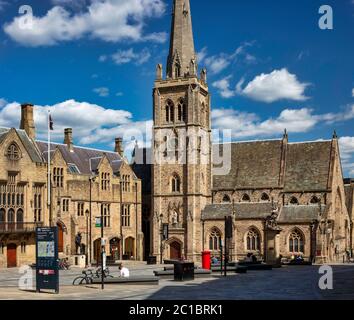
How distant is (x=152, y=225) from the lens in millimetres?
70312

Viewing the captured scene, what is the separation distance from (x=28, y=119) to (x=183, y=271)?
30443 mm

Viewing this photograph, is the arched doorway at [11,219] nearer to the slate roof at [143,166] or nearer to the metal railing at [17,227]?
the metal railing at [17,227]

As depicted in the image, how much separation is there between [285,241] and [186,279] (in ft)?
99.9

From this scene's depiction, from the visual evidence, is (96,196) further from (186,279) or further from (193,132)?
(186,279)

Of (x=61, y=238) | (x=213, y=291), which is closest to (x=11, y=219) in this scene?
(x=61, y=238)

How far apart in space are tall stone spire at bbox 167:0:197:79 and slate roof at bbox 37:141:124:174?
1227 cm

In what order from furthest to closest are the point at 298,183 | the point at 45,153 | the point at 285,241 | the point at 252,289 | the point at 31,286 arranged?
the point at 298,183
the point at 285,241
the point at 45,153
the point at 31,286
the point at 252,289

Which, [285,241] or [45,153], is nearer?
[45,153]

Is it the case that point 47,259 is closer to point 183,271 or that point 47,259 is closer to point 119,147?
point 183,271

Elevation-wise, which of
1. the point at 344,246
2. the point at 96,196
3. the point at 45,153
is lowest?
the point at 344,246

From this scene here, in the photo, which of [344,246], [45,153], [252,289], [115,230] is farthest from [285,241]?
[252,289]

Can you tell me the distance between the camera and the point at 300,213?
211 ft

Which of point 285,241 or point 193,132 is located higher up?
point 193,132

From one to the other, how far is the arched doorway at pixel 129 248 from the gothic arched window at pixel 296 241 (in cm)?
1824
